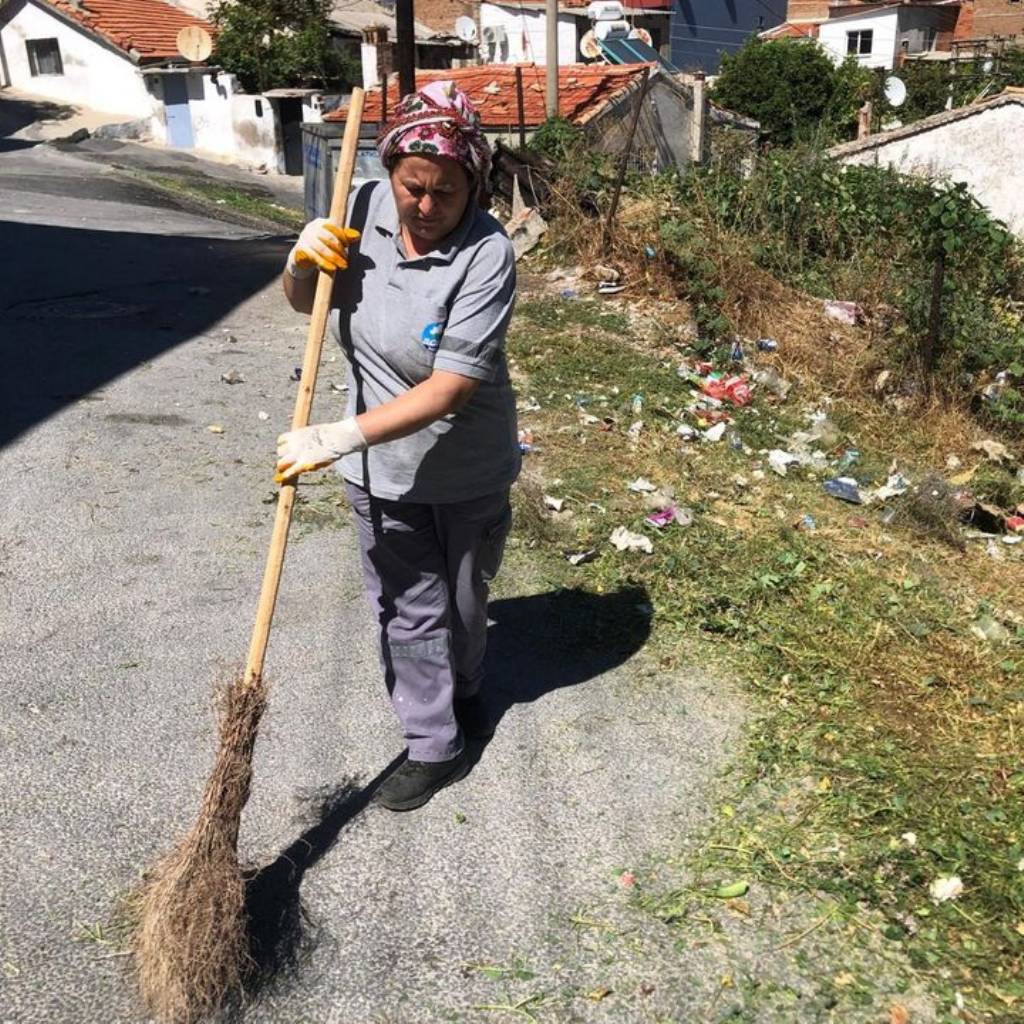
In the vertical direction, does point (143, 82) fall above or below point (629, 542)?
above

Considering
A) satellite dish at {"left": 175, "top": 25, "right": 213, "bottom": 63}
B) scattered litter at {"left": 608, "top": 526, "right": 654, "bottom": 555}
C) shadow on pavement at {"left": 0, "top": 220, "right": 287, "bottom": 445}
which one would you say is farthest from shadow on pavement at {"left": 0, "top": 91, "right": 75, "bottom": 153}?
scattered litter at {"left": 608, "top": 526, "right": 654, "bottom": 555}

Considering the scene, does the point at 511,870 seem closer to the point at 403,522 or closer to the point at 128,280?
the point at 403,522

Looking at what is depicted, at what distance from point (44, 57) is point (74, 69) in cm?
139

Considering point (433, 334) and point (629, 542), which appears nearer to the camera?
point (433, 334)

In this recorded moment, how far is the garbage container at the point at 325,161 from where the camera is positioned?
10.6 meters

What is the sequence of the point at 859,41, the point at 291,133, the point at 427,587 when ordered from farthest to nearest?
1. the point at 859,41
2. the point at 291,133
3. the point at 427,587

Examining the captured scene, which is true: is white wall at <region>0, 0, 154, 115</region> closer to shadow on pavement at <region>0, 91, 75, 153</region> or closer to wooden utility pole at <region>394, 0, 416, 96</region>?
shadow on pavement at <region>0, 91, 75, 153</region>

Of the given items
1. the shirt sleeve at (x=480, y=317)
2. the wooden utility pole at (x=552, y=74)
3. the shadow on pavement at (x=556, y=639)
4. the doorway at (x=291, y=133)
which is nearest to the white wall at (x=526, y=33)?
the doorway at (x=291, y=133)

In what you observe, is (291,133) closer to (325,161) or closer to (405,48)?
(405,48)

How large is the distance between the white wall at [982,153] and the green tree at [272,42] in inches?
539

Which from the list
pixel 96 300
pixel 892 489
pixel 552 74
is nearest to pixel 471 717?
pixel 892 489

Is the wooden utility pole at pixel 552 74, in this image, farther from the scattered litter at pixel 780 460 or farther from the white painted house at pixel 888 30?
the white painted house at pixel 888 30

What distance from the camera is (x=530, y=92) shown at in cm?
1600

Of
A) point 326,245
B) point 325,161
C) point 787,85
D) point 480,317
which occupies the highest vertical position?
point 787,85
